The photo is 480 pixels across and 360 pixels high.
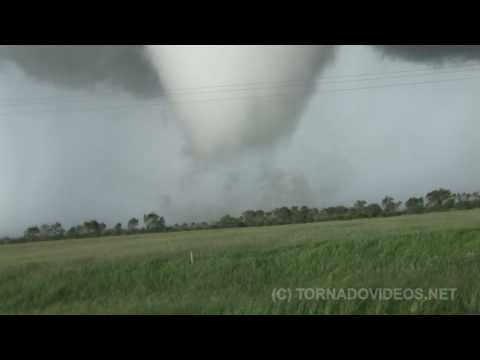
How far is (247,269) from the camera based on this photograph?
5500 millimetres

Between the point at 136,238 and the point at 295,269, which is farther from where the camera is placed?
the point at 136,238

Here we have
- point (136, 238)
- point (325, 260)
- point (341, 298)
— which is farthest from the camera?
point (136, 238)

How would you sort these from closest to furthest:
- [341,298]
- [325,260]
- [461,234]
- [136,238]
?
[341,298], [325,260], [461,234], [136,238]

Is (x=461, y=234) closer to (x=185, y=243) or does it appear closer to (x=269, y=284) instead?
(x=269, y=284)

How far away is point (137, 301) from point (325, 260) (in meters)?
3.08

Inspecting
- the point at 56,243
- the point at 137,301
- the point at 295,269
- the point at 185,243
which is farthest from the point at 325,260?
the point at 56,243

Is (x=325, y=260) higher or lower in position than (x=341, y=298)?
higher

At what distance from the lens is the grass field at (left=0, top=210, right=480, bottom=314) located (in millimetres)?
4836

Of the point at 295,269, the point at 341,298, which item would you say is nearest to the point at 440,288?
the point at 341,298

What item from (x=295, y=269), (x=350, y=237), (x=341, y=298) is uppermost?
(x=350, y=237)

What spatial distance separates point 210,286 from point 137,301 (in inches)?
44.7

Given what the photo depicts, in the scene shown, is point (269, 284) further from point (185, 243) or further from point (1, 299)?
point (1, 299)

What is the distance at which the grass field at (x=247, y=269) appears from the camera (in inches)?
190

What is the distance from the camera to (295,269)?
5.48m
